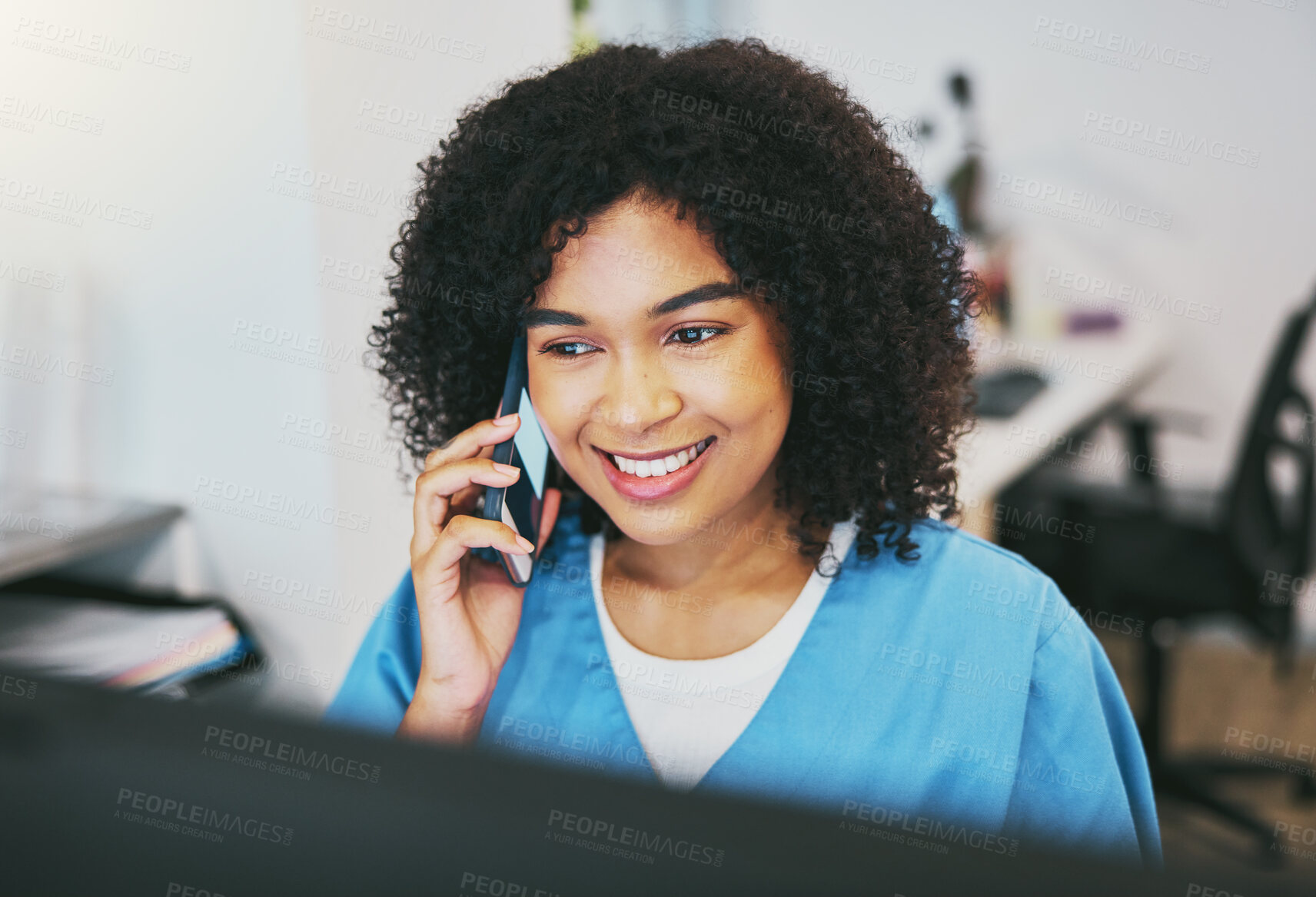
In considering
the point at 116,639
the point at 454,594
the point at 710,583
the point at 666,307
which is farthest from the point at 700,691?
the point at 116,639

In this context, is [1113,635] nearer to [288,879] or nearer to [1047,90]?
[1047,90]

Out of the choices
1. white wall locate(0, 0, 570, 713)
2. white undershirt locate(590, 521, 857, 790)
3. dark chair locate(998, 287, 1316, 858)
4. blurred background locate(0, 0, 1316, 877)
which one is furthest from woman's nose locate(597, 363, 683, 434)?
dark chair locate(998, 287, 1316, 858)

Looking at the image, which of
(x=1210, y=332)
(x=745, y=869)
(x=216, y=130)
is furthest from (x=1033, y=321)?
(x=745, y=869)

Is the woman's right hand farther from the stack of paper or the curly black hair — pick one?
the stack of paper

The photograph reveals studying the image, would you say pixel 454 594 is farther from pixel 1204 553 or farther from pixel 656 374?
pixel 1204 553

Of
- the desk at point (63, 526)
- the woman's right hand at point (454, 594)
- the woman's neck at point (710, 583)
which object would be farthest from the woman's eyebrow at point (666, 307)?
the desk at point (63, 526)

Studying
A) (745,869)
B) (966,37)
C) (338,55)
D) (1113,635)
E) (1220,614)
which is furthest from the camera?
(966,37)

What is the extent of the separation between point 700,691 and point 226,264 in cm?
98

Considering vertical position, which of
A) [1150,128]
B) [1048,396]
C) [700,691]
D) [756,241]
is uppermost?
[1150,128]

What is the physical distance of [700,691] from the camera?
94 cm

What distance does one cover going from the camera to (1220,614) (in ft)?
6.68

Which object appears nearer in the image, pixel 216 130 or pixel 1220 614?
pixel 216 130

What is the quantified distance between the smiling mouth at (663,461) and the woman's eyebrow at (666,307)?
0.13 m

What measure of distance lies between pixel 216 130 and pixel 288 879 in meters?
1.37
